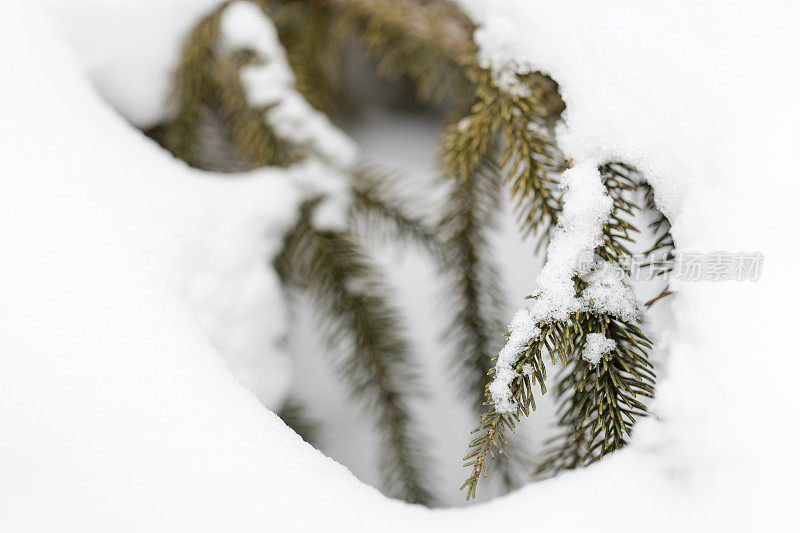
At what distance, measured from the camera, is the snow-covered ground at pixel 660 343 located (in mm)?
338

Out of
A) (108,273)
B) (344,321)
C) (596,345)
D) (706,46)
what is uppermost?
(706,46)

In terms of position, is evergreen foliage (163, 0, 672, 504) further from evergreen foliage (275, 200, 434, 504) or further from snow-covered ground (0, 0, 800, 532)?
snow-covered ground (0, 0, 800, 532)

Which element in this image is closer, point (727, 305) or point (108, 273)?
point (727, 305)

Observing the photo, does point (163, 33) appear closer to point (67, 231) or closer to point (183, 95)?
point (183, 95)

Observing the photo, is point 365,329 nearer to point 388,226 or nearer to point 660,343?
point 388,226

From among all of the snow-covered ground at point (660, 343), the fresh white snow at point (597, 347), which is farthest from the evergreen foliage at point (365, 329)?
the fresh white snow at point (597, 347)

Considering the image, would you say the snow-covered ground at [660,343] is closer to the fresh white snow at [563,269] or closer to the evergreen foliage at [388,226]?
the fresh white snow at [563,269]

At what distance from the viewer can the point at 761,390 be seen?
0.33 m

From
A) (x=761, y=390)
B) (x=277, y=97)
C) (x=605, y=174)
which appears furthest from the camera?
(x=277, y=97)

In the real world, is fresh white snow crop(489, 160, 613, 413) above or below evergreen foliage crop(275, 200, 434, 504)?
above

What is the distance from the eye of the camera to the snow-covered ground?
338mm

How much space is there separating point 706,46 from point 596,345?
23 cm

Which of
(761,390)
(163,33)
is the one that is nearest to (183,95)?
(163,33)

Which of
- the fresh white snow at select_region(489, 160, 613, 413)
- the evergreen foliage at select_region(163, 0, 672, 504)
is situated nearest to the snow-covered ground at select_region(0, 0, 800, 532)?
the fresh white snow at select_region(489, 160, 613, 413)
